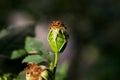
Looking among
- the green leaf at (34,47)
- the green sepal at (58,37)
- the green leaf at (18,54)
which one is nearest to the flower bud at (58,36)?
the green sepal at (58,37)

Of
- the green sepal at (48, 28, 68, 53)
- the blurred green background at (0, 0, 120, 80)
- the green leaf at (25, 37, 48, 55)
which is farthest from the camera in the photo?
the blurred green background at (0, 0, 120, 80)

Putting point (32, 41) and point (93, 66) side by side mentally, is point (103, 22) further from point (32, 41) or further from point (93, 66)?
point (32, 41)

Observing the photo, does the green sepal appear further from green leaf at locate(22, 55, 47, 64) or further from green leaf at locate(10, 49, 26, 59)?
green leaf at locate(10, 49, 26, 59)

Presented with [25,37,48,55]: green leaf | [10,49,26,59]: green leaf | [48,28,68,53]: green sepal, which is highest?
[48,28,68,53]: green sepal

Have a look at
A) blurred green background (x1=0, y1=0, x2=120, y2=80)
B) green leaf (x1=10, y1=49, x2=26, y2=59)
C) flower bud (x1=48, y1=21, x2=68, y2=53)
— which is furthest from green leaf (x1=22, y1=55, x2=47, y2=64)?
blurred green background (x1=0, y1=0, x2=120, y2=80)

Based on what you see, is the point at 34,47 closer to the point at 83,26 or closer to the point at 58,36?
the point at 58,36

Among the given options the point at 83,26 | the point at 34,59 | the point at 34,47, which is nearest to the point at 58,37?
the point at 34,59

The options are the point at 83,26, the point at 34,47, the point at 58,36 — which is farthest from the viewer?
the point at 83,26

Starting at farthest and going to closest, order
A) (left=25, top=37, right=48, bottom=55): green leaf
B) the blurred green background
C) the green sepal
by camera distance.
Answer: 1. the blurred green background
2. (left=25, top=37, right=48, bottom=55): green leaf
3. the green sepal
